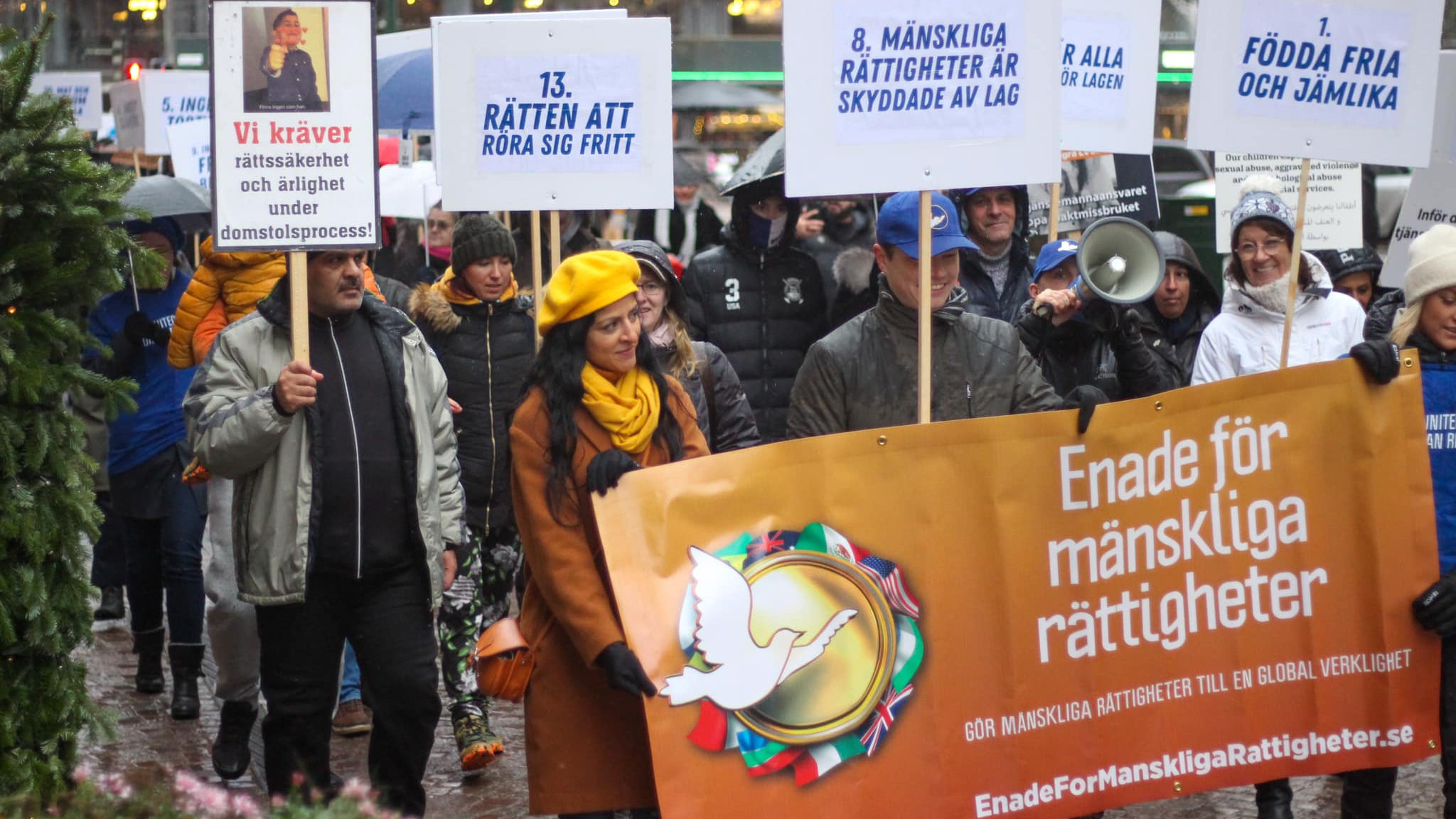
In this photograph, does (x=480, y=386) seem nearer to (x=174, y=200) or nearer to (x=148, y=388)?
(x=148, y=388)

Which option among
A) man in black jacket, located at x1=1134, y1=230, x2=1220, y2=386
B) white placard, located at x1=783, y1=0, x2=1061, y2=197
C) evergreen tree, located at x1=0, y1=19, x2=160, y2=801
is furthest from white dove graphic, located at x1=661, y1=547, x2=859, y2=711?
man in black jacket, located at x1=1134, y1=230, x2=1220, y2=386

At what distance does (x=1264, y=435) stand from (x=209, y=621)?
11.7 ft

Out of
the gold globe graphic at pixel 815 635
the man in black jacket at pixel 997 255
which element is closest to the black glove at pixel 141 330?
the man in black jacket at pixel 997 255

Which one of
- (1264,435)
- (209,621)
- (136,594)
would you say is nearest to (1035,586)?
(1264,435)

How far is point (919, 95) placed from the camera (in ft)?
15.5

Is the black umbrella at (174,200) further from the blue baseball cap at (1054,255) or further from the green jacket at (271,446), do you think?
the blue baseball cap at (1054,255)

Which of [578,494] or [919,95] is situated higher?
[919,95]

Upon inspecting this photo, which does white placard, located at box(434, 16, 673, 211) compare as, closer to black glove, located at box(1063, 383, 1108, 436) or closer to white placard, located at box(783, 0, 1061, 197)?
white placard, located at box(783, 0, 1061, 197)

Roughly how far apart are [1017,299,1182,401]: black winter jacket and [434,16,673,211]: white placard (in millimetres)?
1342

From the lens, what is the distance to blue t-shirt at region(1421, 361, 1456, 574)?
16.2ft

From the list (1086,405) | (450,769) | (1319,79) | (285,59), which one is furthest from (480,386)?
(1319,79)

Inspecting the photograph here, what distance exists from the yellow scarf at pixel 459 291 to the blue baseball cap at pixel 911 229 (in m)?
1.98

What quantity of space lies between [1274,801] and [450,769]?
9.49ft

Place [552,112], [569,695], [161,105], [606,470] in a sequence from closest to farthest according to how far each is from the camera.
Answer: [606,470] < [569,695] < [552,112] < [161,105]
